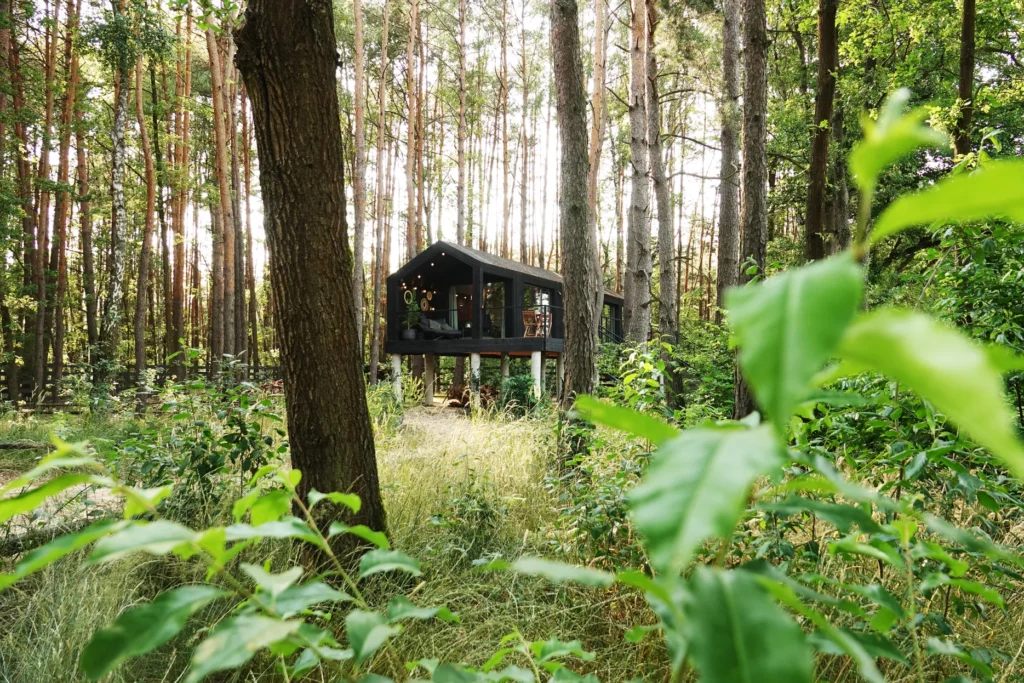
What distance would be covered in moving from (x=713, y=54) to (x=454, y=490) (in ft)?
37.3

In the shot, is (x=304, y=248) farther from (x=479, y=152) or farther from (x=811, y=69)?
(x=479, y=152)

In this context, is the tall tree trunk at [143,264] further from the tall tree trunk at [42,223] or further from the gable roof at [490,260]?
the gable roof at [490,260]

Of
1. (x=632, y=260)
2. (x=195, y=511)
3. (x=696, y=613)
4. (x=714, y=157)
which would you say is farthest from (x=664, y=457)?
(x=714, y=157)

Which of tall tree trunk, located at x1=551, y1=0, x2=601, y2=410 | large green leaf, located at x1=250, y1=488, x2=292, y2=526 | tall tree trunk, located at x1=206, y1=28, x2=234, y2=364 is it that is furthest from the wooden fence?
large green leaf, located at x1=250, y1=488, x2=292, y2=526

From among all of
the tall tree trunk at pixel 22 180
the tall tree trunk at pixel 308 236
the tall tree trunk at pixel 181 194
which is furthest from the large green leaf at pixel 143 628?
the tall tree trunk at pixel 181 194

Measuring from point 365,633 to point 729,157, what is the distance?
1097 cm

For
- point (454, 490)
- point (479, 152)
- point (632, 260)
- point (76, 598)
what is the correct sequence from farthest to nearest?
point (479, 152) → point (632, 260) → point (454, 490) → point (76, 598)

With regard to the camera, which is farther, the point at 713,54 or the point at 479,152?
the point at 479,152

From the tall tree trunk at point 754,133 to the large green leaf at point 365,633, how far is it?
524 cm

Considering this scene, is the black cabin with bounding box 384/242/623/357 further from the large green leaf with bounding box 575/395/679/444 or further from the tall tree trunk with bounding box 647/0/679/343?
the large green leaf with bounding box 575/395/679/444

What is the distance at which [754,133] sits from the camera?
5.50 metres

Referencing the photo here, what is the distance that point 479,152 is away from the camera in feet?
90.2

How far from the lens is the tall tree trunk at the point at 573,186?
16.5 feet

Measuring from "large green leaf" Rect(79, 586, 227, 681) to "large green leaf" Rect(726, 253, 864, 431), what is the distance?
Answer: 0.40 m
